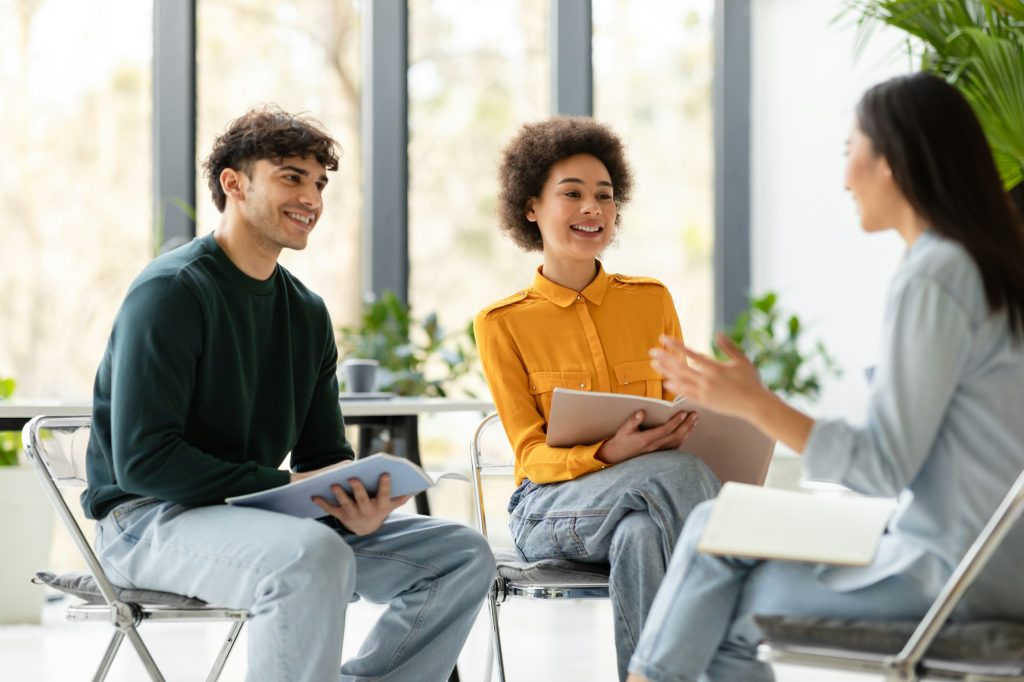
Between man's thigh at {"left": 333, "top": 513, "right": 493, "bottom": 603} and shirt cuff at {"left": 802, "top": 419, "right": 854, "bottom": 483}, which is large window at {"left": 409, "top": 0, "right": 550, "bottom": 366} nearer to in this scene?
man's thigh at {"left": 333, "top": 513, "right": 493, "bottom": 603}

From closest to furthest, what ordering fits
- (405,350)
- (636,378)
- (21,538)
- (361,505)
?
(361,505), (636,378), (21,538), (405,350)

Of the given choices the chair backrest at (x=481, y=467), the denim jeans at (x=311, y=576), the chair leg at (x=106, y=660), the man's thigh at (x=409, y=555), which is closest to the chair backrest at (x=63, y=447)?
the denim jeans at (x=311, y=576)

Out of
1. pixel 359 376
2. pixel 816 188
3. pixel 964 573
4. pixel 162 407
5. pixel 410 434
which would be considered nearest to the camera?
pixel 964 573

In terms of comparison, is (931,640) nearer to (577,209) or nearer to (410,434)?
(577,209)

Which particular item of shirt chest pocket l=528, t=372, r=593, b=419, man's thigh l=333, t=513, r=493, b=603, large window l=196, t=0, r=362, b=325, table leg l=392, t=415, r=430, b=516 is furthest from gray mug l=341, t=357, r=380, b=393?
large window l=196, t=0, r=362, b=325

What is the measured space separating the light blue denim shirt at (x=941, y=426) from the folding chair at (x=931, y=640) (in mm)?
32

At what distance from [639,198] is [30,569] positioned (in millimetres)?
2965

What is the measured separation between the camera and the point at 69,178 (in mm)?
4699

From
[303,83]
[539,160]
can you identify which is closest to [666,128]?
[303,83]

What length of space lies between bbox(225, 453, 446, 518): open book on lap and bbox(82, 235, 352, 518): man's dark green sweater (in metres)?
0.04

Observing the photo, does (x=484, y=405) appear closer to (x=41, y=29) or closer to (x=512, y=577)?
(x=512, y=577)

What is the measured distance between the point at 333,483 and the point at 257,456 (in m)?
0.26

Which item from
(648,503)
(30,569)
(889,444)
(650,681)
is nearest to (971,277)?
(889,444)

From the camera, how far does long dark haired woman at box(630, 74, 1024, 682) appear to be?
142cm
